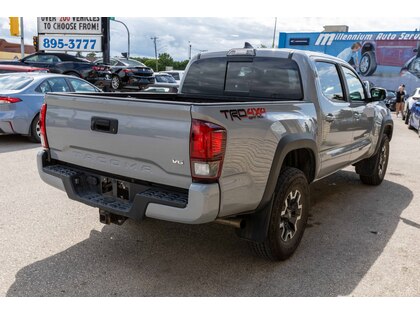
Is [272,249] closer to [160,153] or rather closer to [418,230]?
[160,153]

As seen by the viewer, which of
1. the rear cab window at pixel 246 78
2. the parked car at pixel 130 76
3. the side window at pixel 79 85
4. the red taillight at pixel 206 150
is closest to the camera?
the red taillight at pixel 206 150

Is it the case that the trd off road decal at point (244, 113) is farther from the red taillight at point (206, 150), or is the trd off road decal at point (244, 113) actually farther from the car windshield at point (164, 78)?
the car windshield at point (164, 78)

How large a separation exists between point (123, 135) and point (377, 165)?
4.50m

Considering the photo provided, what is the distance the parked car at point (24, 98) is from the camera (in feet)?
25.7

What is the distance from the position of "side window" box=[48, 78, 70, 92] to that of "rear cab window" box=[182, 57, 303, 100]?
4.96 metres

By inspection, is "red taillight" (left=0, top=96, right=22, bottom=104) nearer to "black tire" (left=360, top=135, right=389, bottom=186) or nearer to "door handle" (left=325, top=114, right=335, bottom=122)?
"door handle" (left=325, top=114, right=335, bottom=122)

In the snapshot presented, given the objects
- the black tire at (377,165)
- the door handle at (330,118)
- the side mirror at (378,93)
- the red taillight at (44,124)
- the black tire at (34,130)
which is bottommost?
the black tire at (34,130)

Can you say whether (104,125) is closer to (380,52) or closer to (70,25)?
(70,25)

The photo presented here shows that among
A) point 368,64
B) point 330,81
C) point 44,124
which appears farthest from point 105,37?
point 368,64

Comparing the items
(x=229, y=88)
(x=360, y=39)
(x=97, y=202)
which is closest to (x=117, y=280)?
(x=97, y=202)

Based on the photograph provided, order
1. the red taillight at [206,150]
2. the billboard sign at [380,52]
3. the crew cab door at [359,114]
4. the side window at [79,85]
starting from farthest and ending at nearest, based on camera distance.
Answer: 1. the billboard sign at [380,52]
2. the side window at [79,85]
3. the crew cab door at [359,114]
4. the red taillight at [206,150]

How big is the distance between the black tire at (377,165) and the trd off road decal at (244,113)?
3612 millimetres

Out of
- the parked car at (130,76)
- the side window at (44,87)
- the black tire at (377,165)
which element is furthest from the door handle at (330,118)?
the parked car at (130,76)

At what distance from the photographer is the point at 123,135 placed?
9.59 ft
